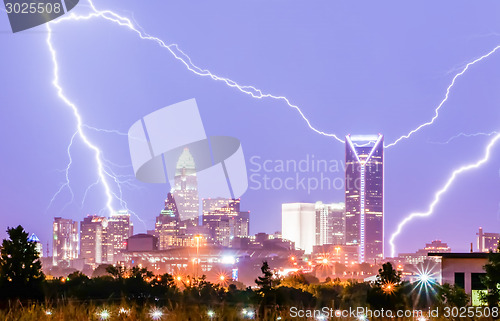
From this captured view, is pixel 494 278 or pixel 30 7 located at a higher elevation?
pixel 30 7

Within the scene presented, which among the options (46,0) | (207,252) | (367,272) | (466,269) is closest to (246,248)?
(207,252)

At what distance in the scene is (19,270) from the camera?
2448cm

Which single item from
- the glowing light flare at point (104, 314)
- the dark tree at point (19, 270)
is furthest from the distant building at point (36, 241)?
the glowing light flare at point (104, 314)

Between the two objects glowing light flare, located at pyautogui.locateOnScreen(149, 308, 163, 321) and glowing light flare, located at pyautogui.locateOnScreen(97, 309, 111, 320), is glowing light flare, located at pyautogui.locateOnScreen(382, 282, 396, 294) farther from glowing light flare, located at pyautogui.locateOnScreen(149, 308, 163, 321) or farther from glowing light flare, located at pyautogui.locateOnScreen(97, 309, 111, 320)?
glowing light flare, located at pyautogui.locateOnScreen(97, 309, 111, 320)

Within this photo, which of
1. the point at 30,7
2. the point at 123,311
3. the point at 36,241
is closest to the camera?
the point at 123,311

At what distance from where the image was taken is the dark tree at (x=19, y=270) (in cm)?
2395

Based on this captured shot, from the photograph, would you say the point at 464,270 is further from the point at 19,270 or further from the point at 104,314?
the point at 104,314

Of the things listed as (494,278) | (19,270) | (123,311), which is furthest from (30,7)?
(123,311)

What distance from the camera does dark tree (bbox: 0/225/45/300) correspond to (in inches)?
943

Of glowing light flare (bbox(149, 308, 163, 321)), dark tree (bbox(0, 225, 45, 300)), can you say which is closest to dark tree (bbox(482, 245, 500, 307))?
dark tree (bbox(0, 225, 45, 300))

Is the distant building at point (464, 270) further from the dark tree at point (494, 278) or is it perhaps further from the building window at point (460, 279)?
the dark tree at point (494, 278)

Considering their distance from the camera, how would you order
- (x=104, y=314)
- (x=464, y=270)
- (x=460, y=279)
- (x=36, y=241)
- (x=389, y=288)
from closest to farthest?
(x=104, y=314) → (x=389, y=288) → (x=464, y=270) → (x=460, y=279) → (x=36, y=241)

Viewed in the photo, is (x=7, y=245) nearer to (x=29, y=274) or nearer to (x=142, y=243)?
(x=29, y=274)

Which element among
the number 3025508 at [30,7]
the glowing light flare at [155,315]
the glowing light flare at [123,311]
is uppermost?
the number 3025508 at [30,7]
